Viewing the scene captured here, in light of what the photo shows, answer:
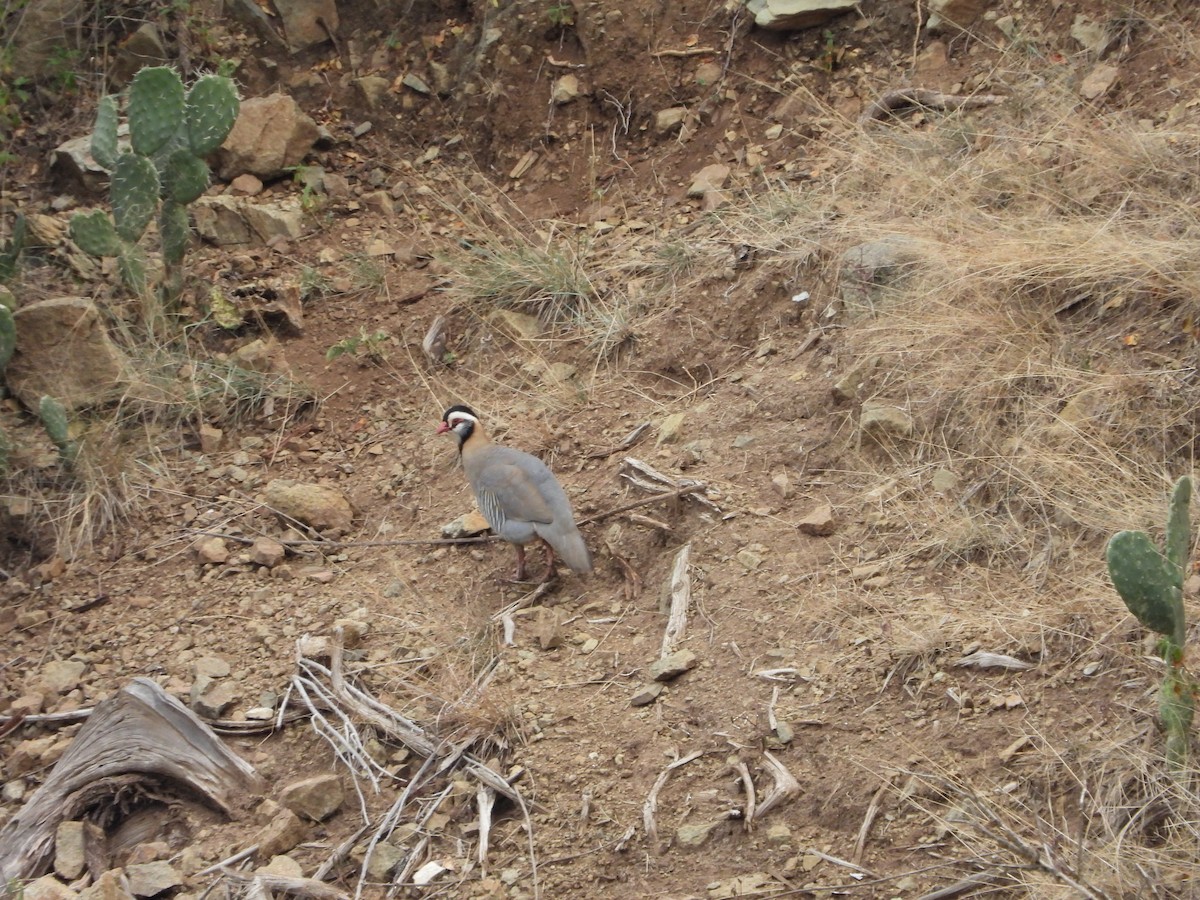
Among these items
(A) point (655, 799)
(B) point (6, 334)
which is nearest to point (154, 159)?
(B) point (6, 334)

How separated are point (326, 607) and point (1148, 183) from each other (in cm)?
395

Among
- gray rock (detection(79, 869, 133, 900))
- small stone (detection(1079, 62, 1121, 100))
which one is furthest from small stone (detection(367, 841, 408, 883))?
small stone (detection(1079, 62, 1121, 100))

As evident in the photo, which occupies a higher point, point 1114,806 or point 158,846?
point 1114,806

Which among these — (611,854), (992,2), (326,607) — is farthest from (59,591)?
(992,2)

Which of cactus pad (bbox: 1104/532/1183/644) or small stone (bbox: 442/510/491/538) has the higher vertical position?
cactus pad (bbox: 1104/532/1183/644)

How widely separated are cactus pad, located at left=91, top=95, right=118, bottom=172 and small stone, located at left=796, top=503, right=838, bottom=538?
4.20 m

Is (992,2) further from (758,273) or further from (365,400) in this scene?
(365,400)

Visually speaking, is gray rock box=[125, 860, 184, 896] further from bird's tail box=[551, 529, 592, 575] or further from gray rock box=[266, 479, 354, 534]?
gray rock box=[266, 479, 354, 534]

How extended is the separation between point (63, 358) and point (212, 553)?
151cm

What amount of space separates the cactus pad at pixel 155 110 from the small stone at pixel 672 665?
4161 mm

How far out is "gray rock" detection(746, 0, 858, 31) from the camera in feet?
25.8

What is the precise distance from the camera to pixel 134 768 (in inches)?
190

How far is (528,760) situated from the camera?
4.64m

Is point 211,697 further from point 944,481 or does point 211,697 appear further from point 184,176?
point 184,176
